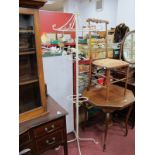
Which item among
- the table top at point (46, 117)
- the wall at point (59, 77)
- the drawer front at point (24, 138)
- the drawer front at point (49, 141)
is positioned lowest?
the drawer front at point (49, 141)

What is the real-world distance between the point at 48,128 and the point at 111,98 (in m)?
0.85

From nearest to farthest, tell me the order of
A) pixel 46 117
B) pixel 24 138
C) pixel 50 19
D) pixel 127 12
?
pixel 24 138 < pixel 46 117 < pixel 127 12 < pixel 50 19

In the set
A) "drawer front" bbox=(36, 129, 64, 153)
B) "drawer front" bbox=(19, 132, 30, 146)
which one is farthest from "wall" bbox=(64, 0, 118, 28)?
"drawer front" bbox=(19, 132, 30, 146)

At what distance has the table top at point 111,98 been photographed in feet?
6.03

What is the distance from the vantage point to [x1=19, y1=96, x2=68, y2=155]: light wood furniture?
1309 millimetres

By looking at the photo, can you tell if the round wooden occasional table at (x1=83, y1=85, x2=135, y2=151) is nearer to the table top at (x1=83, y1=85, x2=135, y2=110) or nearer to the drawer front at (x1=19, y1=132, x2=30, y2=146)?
the table top at (x1=83, y1=85, x2=135, y2=110)

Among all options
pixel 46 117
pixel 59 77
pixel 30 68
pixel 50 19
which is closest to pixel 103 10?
pixel 50 19

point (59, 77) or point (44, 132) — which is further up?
point (59, 77)

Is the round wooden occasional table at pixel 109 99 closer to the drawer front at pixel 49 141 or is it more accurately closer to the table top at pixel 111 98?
the table top at pixel 111 98

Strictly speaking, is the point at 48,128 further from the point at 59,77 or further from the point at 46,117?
the point at 59,77

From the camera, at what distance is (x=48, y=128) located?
1440 mm

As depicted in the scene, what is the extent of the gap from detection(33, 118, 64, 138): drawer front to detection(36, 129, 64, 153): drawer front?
5cm

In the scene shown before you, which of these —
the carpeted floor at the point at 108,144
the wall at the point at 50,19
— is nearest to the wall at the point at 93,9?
the wall at the point at 50,19
